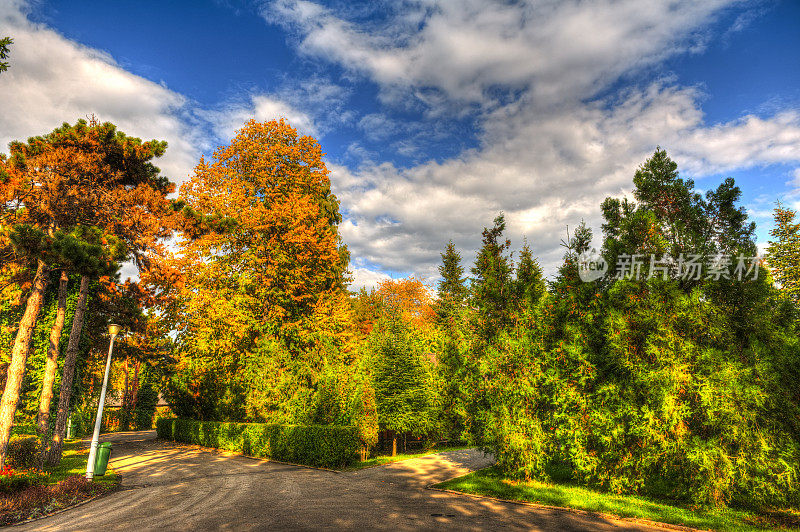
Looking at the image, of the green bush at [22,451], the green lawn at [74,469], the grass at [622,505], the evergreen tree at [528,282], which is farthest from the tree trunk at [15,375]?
the evergreen tree at [528,282]

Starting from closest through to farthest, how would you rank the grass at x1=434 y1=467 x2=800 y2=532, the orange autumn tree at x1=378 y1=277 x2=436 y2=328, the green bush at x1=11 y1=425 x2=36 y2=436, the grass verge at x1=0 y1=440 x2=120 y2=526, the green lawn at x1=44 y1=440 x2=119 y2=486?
the grass at x1=434 y1=467 x2=800 y2=532
the grass verge at x1=0 y1=440 x2=120 y2=526
the green lawn at x1=44 y1=440 x2=119 y2=486
the green bush at x1=11 y1=425 x2=36 y2=436
the orange autumn tree at x1=378 y1=277 x2=436 y2=328

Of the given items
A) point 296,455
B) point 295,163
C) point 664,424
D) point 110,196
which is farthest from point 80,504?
point 295,163

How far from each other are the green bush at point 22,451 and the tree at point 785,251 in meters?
46.8

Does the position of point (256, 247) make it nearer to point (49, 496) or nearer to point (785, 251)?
point (49, 496)

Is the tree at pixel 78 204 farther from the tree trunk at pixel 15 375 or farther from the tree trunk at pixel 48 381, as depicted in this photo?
the tree trunk at pixel 48 381

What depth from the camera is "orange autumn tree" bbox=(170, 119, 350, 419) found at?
20938mm

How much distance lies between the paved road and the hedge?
81cm

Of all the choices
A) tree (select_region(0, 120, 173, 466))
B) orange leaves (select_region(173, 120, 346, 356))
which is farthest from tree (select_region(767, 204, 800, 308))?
tree (select_region(0, 120, 173, 466))

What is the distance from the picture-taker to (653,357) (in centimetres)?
1189

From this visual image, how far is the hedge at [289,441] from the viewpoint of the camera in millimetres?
17484

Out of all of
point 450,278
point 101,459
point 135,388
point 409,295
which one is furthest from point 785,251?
point 135,388

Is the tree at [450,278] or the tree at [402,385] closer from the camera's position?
the tree at [402,385]

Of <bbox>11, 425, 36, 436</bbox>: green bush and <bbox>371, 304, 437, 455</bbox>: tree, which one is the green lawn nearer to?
<bbox>11, 425, 36, 436</bbox>: green bush

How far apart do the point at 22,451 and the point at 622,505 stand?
73.4ft
